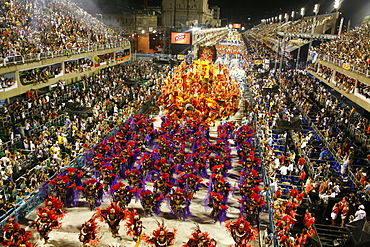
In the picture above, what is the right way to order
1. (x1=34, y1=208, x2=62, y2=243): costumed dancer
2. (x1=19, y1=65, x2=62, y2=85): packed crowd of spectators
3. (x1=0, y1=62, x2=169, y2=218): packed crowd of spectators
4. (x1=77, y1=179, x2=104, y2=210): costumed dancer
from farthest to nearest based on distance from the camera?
(x1=19, y1=65, x2=62, y2=85): packed crowd of spectators, (x1=0, y1=62, x2=169, y2=218): packed crowd of spectators, (x1=77, y1=179, x2=104, y2=210): costumed dancer, (x1=34, y1=208, x2=62, y2=243): costumed dancer

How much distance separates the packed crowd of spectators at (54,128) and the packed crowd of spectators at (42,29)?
350 centimetres

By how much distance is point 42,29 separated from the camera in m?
29.9

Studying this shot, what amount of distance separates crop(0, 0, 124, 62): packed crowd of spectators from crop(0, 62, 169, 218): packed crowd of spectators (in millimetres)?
3504

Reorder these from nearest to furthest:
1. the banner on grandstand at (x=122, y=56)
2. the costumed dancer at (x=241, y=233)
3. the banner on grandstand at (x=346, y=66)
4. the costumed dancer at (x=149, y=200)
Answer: the costumed dancer at (x=241, y=233) → the costumed dancer at (x=149, y=200) → the banner on grandstand at (x=346, y=66) → the banner on grandstand at (x=122, y=56)

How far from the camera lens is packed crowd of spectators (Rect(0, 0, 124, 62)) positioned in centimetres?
2453

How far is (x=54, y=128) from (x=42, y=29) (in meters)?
14.5

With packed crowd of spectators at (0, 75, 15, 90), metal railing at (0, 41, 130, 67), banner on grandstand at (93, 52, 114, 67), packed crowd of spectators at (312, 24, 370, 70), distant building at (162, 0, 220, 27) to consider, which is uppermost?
distant building at (162, 0, 220, 27)

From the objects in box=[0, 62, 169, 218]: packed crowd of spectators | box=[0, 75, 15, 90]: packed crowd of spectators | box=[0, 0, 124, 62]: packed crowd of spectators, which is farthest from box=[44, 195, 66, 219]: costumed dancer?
box=[0, 0, 124, 62]: packed crowd of spectators

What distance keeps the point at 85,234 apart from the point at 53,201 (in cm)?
205

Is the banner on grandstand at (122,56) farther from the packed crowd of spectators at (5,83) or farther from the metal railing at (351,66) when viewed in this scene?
the metal railing at (351,66)

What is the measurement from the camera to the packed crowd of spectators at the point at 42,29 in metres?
24.5

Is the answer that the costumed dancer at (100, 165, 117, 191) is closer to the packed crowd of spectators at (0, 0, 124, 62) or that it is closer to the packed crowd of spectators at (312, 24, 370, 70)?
the packed crowd of spectators at (0, 0, 124, 62)

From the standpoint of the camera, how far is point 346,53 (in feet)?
90.4

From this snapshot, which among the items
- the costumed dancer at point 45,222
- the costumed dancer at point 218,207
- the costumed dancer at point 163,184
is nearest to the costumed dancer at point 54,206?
the costumed dancer at point 45,222
